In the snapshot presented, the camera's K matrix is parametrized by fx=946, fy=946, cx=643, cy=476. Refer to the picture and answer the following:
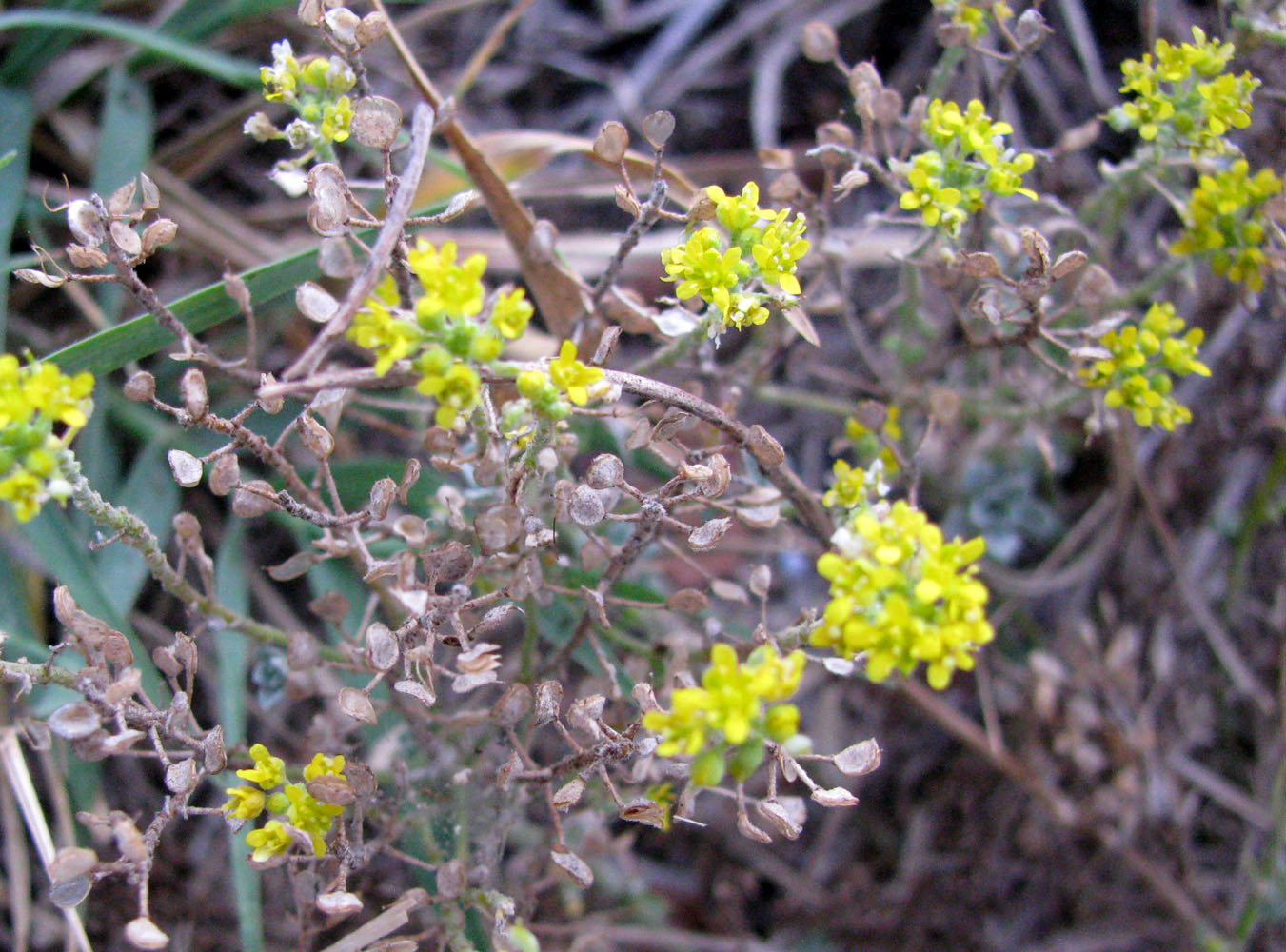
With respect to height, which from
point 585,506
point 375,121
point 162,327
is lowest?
point 585,506

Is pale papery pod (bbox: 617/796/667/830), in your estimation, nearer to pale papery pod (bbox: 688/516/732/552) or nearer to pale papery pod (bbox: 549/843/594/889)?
pale papery pod (bbox: 549/843/594/889)

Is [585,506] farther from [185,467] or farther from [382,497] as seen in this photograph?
[185,467]

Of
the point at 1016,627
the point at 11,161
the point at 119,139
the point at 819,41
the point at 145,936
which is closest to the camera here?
the point at 145,936

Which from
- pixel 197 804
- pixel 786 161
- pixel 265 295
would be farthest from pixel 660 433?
pixel 197 804

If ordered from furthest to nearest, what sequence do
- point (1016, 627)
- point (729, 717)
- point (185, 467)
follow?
point (1016, 627)
point (185, 467)
point (729, 717)

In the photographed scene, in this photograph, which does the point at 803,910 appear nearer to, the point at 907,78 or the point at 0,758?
the point at 0,758

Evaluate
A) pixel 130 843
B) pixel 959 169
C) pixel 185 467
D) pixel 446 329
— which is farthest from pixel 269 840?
pixel 959 169
